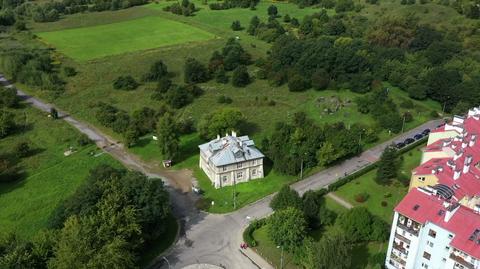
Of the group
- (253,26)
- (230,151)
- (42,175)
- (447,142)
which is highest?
(447,142)

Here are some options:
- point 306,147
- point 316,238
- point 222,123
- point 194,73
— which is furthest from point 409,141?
point 194,73

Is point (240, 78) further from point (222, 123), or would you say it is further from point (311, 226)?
point (311, 226)

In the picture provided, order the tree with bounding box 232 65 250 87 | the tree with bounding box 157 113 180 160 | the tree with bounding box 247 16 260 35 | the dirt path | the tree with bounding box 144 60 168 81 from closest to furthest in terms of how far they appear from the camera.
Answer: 1. the dirt path
2. the tree with bounding box 157 113 180 160
3. the tree with bounding box 232 65 250 87
4. the tree with bounding box 144 60 168 81
5. the tree with bounding box 247 16 260 35

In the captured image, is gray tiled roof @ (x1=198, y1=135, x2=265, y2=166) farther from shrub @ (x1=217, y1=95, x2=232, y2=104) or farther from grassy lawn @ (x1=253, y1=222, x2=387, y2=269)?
shrub @ (x1=217, y1=95, x2=232, y2=104)

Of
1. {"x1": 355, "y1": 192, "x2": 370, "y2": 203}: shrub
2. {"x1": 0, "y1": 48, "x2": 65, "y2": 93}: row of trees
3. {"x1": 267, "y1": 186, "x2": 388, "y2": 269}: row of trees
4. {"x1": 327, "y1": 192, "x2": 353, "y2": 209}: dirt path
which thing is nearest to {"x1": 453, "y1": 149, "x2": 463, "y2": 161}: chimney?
{"x1": 267, "y1": 186, "x2": 388, "y2": 269}: row of trees

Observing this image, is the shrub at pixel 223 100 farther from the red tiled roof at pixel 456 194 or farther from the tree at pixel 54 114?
the red tiled roof at pixel 456 194

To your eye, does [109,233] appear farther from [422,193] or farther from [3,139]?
[3,139]
